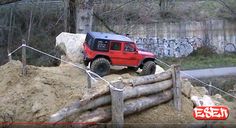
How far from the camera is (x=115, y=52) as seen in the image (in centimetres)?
870

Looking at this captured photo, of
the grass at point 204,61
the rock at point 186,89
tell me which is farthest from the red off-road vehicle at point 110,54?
the grass at point 204,61

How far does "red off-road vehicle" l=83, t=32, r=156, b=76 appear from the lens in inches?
335

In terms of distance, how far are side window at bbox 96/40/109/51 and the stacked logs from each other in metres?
1.70

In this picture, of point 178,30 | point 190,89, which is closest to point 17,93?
point 190,89

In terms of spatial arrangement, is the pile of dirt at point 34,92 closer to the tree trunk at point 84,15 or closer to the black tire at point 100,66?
the black tire at point 100,66

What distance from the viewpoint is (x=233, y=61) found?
1203 inches

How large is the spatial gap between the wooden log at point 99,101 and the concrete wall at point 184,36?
21.5m

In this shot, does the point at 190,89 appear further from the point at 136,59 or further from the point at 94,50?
the point at 94,50

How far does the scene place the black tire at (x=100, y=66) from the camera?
27.6 ft

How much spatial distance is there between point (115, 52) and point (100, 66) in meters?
0.49

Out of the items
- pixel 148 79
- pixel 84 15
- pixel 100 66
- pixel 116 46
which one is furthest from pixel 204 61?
pixel 148 79

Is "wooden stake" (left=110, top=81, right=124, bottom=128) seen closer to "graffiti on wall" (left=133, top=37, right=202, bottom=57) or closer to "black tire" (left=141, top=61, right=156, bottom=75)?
"black tire" (left=141, top=61, right=156, bottom=75)

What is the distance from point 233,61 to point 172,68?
80.1ft

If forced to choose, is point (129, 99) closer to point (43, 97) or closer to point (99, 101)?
point (99, 101)
